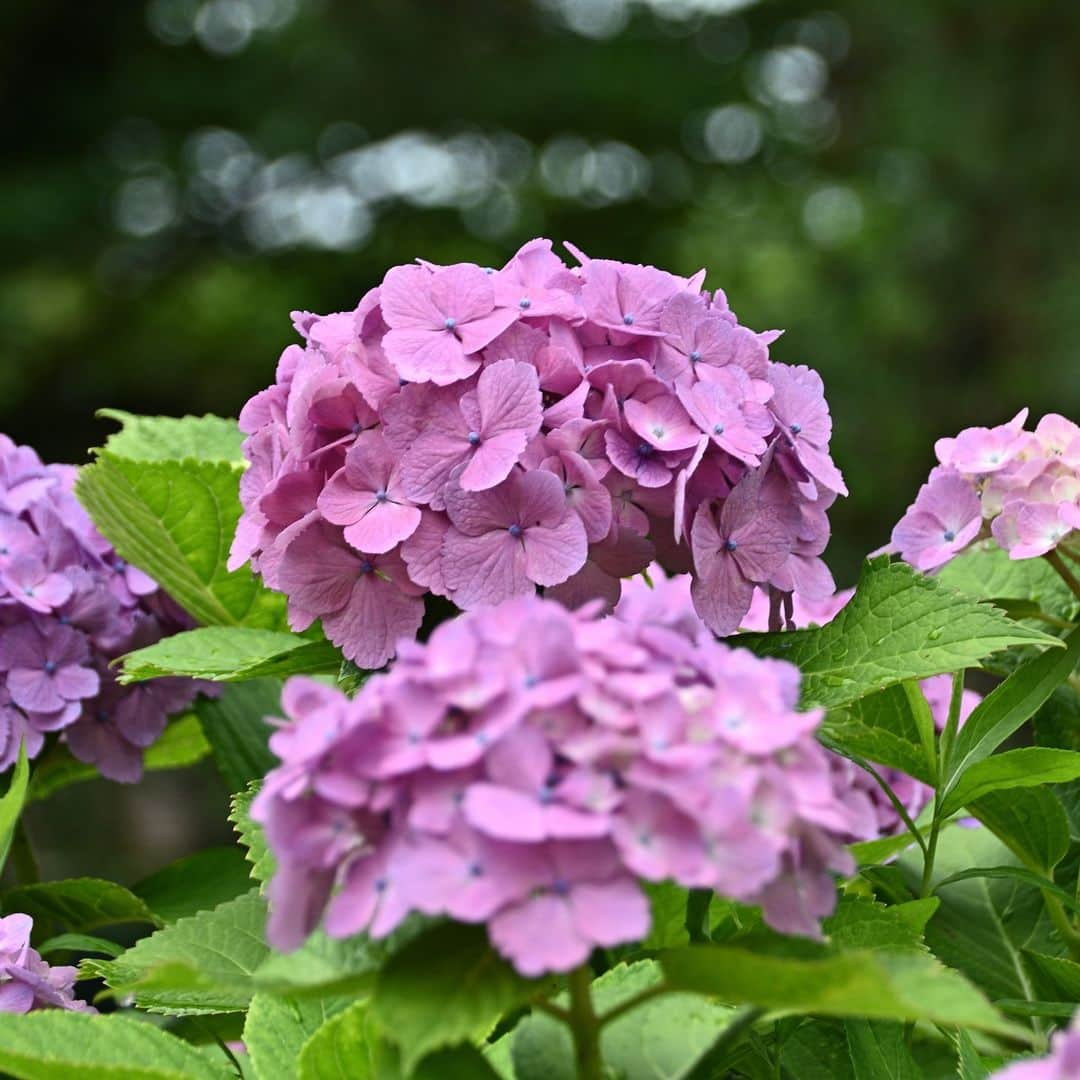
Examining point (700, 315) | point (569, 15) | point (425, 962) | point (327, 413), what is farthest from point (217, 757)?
point (569, 15)

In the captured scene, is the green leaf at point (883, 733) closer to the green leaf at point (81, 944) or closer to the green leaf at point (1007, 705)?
the green leaf at point (1007, 705)

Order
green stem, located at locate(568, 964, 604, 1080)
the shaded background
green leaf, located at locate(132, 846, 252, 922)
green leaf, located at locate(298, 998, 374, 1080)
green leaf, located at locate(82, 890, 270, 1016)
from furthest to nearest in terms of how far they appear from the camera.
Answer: the shaded background < green leaf, located at locate(132, 846, 252, 922) < green leaf, located at locate(82, 890, 270, 1016) < green leaf, located at locate(298, 998, 374, 1080) < green stem, located at locate(568, 964, 604, 1080)

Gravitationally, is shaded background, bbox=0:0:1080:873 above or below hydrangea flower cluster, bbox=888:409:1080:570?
below

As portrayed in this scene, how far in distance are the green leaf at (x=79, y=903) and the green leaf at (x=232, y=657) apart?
18cm

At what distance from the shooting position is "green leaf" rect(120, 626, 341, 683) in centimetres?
98

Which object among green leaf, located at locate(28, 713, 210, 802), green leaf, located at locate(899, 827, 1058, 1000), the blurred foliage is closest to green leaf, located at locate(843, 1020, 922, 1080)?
green leaf, located at locate(899, 827, 1058, 1000)

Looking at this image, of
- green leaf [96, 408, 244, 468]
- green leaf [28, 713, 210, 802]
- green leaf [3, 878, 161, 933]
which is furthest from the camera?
green leaf [96, 408, 244, 468]

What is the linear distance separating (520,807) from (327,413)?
414 mm

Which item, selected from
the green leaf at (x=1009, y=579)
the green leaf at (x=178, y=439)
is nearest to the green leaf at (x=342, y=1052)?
the green leaf at (x=1009, y=579)

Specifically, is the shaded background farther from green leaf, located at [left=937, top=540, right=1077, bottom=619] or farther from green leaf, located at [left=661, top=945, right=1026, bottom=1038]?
green leaf, located at [left=661, top=945, right=1026, bottom=1038]

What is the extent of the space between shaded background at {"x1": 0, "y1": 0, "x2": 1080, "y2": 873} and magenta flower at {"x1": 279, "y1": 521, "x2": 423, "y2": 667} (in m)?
6.31

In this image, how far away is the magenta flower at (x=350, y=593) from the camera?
0.91m

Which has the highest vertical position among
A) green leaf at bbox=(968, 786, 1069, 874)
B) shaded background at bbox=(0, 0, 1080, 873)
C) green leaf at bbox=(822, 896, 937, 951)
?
green leaf at bbox=(822, 896, 937, 951)

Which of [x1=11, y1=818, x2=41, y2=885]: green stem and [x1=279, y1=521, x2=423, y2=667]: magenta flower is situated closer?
[x1=279, y1=521, x2=423, y2=667]: magenta flower
